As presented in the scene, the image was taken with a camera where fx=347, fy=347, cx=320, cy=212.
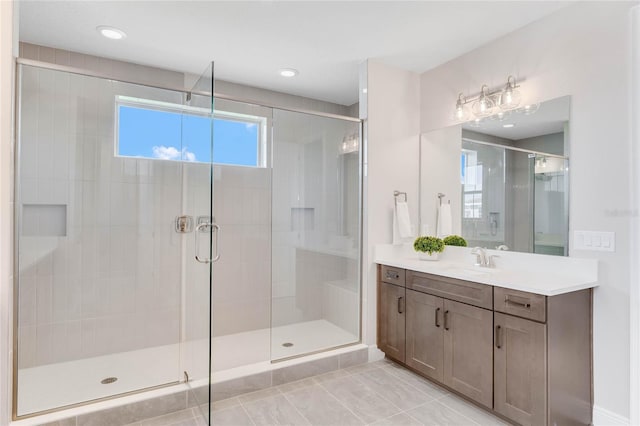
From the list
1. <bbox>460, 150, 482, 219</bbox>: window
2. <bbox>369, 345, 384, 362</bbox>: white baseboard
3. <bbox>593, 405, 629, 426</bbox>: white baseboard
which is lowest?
<bbox>369, 345, 384, 362</bbox>: white baseboard

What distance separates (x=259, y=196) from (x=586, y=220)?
252cm

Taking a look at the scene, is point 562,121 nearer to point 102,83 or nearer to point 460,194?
point 460,194

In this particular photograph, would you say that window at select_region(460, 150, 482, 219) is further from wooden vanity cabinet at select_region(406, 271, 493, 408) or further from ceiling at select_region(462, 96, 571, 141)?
wooden vanity cabinet at select_region(406, 271, 493, 408)

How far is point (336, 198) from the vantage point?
3225 millimetres

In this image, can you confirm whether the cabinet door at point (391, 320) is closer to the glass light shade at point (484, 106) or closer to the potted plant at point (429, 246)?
the potted plant at point (429, 246)

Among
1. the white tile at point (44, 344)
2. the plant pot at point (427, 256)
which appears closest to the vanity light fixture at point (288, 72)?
the plant pot at point (427, 256)

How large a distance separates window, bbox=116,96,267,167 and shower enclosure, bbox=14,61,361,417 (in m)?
0.01

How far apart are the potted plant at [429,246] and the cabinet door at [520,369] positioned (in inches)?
34.4

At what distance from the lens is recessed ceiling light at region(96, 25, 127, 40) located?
2471mm

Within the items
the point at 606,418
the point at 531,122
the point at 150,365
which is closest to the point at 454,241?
the point at 531,122

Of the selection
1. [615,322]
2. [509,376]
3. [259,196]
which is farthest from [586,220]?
[259,196]

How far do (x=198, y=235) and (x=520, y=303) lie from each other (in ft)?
6.82

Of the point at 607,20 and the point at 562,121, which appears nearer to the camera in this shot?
the point at 607,20

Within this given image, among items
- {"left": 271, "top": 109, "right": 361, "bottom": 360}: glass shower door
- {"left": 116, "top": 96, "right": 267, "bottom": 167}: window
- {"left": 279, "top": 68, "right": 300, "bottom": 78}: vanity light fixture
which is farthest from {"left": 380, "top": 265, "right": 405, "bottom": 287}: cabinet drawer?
{"left": 279, "top": 68, "right": 300, "bottom": 78}: vanity light fixture
